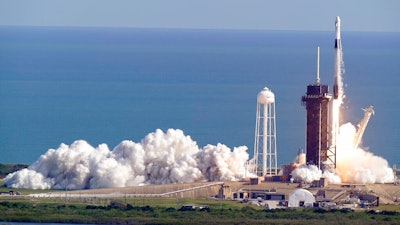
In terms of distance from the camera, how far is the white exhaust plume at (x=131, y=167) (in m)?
67.2

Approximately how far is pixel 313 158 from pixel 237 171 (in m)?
3.16

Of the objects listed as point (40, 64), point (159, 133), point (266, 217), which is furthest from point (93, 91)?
point (266, 217)

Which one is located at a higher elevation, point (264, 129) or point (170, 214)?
point (264, 129)

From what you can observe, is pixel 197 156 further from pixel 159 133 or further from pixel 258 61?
pixel 258 61

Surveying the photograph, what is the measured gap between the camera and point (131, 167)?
68.1 m

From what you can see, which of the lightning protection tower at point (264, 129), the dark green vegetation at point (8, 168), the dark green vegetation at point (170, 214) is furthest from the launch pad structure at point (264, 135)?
the dark green vegetation at point (8, 168)

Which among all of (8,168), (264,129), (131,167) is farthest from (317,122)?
(8,168)

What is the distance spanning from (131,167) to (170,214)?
9.21 m

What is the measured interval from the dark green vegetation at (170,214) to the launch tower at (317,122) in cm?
610

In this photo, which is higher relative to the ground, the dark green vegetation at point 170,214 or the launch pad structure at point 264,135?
the launch pad structure at point 264,135

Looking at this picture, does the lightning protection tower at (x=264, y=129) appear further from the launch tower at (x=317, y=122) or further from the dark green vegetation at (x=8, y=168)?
the dark green vegetation at (x=8, y=168)

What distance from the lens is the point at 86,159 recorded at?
6831 centimetres

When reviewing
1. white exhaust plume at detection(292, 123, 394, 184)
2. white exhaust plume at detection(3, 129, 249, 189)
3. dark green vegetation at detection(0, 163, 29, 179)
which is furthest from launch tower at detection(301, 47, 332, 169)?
dark green vegetation at detection(0, 163, 29, 179)

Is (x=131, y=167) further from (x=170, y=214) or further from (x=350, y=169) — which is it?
(x=170, y=214)
